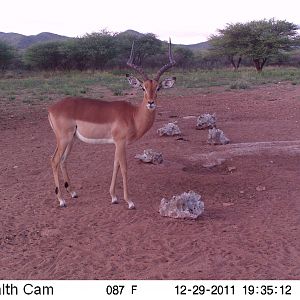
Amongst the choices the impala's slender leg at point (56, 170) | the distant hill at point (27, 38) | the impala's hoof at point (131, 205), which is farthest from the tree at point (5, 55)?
the distant hill at point (27, 38)

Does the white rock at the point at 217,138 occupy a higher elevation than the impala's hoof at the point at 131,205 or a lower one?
higher

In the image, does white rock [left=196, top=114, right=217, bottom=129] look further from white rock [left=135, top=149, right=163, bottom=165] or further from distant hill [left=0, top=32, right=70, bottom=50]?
distant hill [left=0, top=32, right=70, bottom=50]

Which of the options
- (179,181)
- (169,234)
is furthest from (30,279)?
(179,181)

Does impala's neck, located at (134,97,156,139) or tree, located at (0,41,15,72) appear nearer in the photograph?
impala's neck, located at (134,97,156,139)

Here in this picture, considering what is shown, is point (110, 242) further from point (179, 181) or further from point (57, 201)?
point (179, 181)

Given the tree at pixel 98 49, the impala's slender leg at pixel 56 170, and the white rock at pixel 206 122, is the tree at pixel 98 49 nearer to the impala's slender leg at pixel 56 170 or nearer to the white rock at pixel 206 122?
the white rock at pixel 206 122

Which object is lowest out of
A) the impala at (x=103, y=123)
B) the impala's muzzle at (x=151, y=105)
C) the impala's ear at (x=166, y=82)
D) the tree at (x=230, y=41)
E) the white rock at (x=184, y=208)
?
the white rock at (x=184, y=208)

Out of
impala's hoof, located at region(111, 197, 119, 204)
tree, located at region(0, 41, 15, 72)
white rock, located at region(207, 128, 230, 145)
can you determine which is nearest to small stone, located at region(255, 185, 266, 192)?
impala's hoof, located at region(111, 197, 119, 204)

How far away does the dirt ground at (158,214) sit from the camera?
17.7 ft

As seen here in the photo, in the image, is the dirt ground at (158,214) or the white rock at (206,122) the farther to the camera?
the white rock at (206,122)

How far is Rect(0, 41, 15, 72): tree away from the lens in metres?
49.8

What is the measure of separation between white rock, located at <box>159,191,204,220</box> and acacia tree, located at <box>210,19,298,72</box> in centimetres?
3899

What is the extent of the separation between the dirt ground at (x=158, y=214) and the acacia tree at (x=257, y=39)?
111ft

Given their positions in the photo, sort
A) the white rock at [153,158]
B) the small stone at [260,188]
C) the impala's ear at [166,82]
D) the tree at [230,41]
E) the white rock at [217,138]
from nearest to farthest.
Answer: the impala's ear at [166,82], the small stone at [260,188], the white rock at [153,158], the white rock at [217,138], the tree at [230,41]
